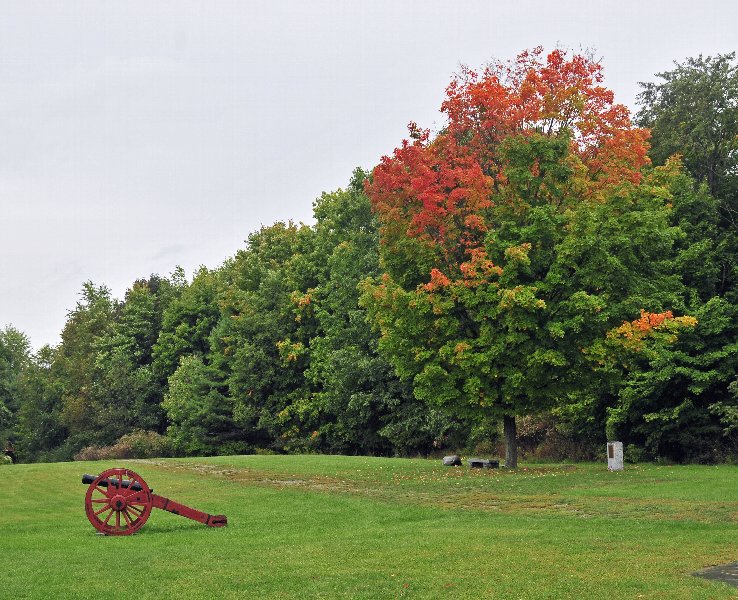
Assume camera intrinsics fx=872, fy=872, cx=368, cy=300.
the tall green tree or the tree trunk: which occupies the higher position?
the tall green tree

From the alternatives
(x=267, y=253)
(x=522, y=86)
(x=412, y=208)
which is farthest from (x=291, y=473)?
(x=267, y=253)

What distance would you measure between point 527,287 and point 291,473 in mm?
12343

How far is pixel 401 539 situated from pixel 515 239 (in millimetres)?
15300

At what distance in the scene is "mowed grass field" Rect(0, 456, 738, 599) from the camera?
41.5 feet

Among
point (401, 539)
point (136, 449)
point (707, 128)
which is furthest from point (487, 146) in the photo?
point (136, 449)

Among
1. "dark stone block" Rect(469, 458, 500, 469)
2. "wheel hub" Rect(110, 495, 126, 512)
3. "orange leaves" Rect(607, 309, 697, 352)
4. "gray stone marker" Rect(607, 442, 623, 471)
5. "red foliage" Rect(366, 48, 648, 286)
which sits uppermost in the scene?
"red foliage" Rect(366, 48, 648, 286)

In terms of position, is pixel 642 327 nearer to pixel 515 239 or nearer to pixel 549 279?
pixel 549 279

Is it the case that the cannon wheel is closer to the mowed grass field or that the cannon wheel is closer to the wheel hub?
the wheel hub

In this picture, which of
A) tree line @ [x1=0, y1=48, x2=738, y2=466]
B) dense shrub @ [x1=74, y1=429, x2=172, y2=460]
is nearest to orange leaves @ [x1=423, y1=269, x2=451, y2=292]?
tree line @ [x1=0, y1=48, x2=738, y2=466]

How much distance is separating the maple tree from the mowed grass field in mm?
4049

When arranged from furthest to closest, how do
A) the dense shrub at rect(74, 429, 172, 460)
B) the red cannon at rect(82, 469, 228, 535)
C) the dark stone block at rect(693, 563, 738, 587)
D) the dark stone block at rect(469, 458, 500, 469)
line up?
the dense shrub at rect(74, 429, 172, 460)
the dark stone block at rect(469, 458, 500, 469)
the red cannon at rect(82, 469, 228, 535)
the dark stone block at rect(693, 563, 738, 587)

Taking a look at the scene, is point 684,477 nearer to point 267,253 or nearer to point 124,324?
point 267,253

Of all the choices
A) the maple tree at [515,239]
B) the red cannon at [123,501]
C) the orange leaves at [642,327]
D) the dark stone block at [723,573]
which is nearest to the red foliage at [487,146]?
the maple tree at [515,239]

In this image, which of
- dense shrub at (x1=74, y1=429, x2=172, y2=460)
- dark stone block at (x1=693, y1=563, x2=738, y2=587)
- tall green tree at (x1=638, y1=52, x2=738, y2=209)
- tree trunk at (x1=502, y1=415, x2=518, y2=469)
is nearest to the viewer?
dark stone block at (x1=693, y1=563, x2=738, y2=587)
